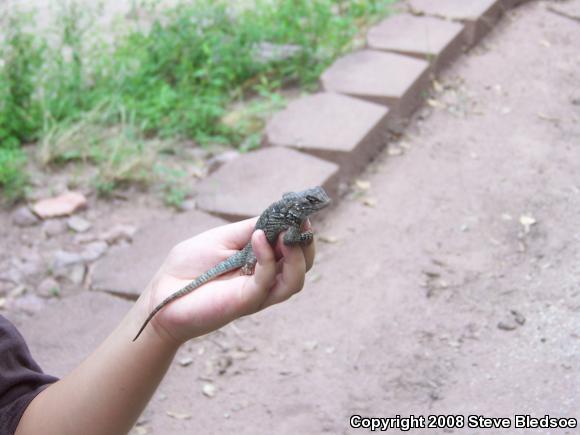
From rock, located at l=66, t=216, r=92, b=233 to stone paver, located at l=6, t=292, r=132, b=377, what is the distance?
664 mm

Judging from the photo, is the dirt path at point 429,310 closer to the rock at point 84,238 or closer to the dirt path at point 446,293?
the dirt path at point 446,293

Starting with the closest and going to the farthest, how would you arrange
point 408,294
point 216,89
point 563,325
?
point 563,325 < point 408,294 < point 216,89

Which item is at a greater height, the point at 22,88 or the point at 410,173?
the point at 22,88

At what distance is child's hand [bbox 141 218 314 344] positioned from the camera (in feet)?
6.13

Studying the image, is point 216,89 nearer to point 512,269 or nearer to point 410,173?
point 410,173

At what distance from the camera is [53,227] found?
157 inches

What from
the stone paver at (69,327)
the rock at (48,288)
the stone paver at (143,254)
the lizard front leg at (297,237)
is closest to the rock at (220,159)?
the stone paver at (143,254)

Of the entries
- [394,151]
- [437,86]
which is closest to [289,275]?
[394,151]

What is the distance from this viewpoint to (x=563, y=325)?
2.93 m

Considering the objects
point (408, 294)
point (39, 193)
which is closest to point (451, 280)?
point (408, 294)

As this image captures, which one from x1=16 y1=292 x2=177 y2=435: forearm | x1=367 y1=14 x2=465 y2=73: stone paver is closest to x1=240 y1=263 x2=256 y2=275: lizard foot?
x1=16 y1=292 x2=177 y2=435: forearm

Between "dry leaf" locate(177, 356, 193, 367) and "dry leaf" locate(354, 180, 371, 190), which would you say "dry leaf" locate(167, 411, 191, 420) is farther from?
"dry leaf" locate(354, 180, 371, 190)

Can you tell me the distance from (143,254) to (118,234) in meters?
0.38

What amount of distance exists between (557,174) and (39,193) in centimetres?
290
